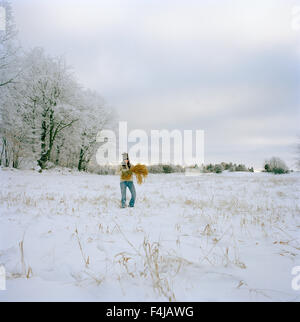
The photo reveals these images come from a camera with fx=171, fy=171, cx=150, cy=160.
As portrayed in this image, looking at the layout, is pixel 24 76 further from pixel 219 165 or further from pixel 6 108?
pixel 219 165

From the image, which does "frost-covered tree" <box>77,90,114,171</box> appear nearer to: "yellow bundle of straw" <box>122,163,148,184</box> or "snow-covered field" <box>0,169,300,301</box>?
"yellow bundle of straw" <box>122,163,148,184</box>

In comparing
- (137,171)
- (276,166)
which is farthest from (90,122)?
(276,166)

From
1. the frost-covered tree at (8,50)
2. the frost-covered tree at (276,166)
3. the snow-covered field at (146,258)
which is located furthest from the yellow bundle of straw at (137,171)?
the frost-covered tree at (276,166)

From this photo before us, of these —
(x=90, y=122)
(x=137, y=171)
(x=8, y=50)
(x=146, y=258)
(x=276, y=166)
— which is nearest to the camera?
(x=146, y=258)

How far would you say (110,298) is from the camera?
69.4 inches

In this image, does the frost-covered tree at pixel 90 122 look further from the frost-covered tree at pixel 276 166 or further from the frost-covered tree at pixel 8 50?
the frost-covered tree at pixel 276 166

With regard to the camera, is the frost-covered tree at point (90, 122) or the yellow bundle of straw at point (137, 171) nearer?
the yellow bundle of straw at point (137, 171)

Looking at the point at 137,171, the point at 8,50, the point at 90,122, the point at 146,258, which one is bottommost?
the point at 146,258

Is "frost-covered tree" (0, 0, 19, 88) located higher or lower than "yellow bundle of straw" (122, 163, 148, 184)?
higher

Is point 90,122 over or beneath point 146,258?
over

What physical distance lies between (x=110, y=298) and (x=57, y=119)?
69.9ft

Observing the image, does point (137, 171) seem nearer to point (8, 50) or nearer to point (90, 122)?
point (8, 50)

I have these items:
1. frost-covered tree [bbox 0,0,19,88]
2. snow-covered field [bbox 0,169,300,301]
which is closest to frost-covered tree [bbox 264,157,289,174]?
snow-covered field [bbox 0,169,300,301]
